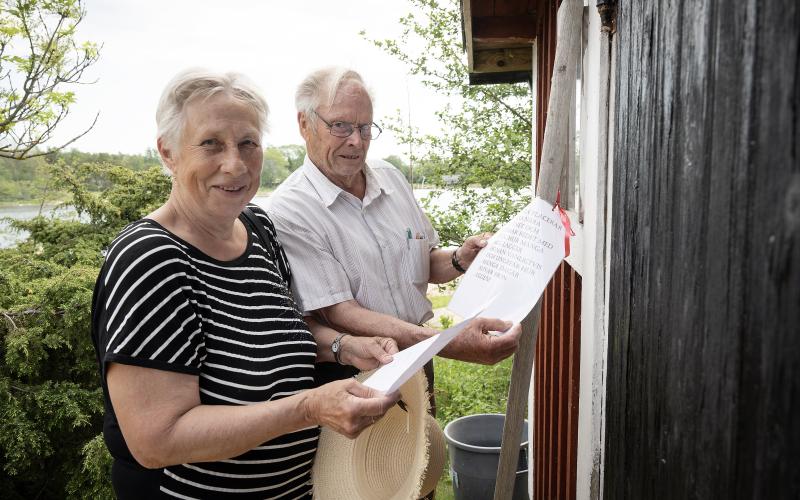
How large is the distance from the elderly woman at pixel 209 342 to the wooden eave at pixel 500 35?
2.21 metres

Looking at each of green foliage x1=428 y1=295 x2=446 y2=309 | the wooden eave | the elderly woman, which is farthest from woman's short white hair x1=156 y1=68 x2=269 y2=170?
green foliage x1=428 y1=295 x2=446 y2=309

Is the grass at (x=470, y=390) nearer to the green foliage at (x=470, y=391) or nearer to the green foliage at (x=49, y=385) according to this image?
the green foliage at (x=470, y=391)

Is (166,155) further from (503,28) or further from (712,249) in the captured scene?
(503,28)

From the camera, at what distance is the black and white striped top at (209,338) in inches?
58.3

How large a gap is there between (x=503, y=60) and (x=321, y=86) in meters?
2.78

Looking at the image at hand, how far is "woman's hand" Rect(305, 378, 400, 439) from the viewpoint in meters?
1.46

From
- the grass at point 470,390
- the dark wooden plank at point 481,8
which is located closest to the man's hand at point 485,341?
the dark wooden plank at point 481,8

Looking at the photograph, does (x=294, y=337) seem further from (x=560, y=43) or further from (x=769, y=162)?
(x=769, y=162)

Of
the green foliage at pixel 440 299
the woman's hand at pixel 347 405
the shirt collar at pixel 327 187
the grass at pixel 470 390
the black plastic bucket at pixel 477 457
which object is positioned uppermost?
the shirt collar at pixel 327 187

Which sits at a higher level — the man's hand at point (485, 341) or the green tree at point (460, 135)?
the green tree at point (460, 135)

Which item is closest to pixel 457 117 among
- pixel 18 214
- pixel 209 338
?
pixel 18 214

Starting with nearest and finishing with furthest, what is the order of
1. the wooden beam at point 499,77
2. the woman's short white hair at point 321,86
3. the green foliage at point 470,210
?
the woman's short white hair at point 321,86 → the wooden beam at point 499,77 → the green foliage at point 470,210

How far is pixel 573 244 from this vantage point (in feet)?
7.54

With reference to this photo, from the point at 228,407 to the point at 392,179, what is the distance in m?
1.43
